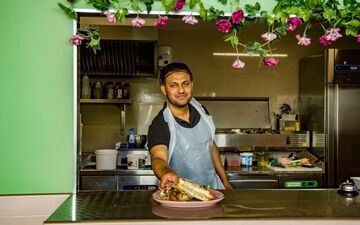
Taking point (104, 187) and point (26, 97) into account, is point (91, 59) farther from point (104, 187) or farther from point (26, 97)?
point (26, 97)

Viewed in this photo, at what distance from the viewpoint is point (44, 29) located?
2250 mm

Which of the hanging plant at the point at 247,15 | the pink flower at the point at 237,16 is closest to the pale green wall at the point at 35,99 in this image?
the hanging plant at the point at 247,15

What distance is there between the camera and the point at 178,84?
2471 mm

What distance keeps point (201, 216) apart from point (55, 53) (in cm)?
127

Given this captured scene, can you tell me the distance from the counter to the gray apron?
0.51 meters

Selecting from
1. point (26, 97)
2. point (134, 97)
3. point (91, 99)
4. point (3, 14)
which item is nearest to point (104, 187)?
point (91, 99)

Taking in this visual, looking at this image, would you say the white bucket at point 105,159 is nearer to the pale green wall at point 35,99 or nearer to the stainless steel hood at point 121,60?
the stainless steel hood at point 121,60

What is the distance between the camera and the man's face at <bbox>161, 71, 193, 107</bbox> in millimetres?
2470

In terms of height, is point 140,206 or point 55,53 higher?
point 55,53

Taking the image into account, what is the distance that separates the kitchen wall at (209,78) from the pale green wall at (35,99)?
2.99 meters

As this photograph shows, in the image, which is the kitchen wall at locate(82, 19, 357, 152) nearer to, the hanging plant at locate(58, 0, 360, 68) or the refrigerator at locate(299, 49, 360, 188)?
the refrigerator at locate(299, 49, 360, 188)

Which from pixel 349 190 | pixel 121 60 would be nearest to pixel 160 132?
pixel 349 190

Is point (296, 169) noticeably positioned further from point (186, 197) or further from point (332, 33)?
point (186, 197)

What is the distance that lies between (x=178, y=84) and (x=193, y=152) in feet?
1.57
